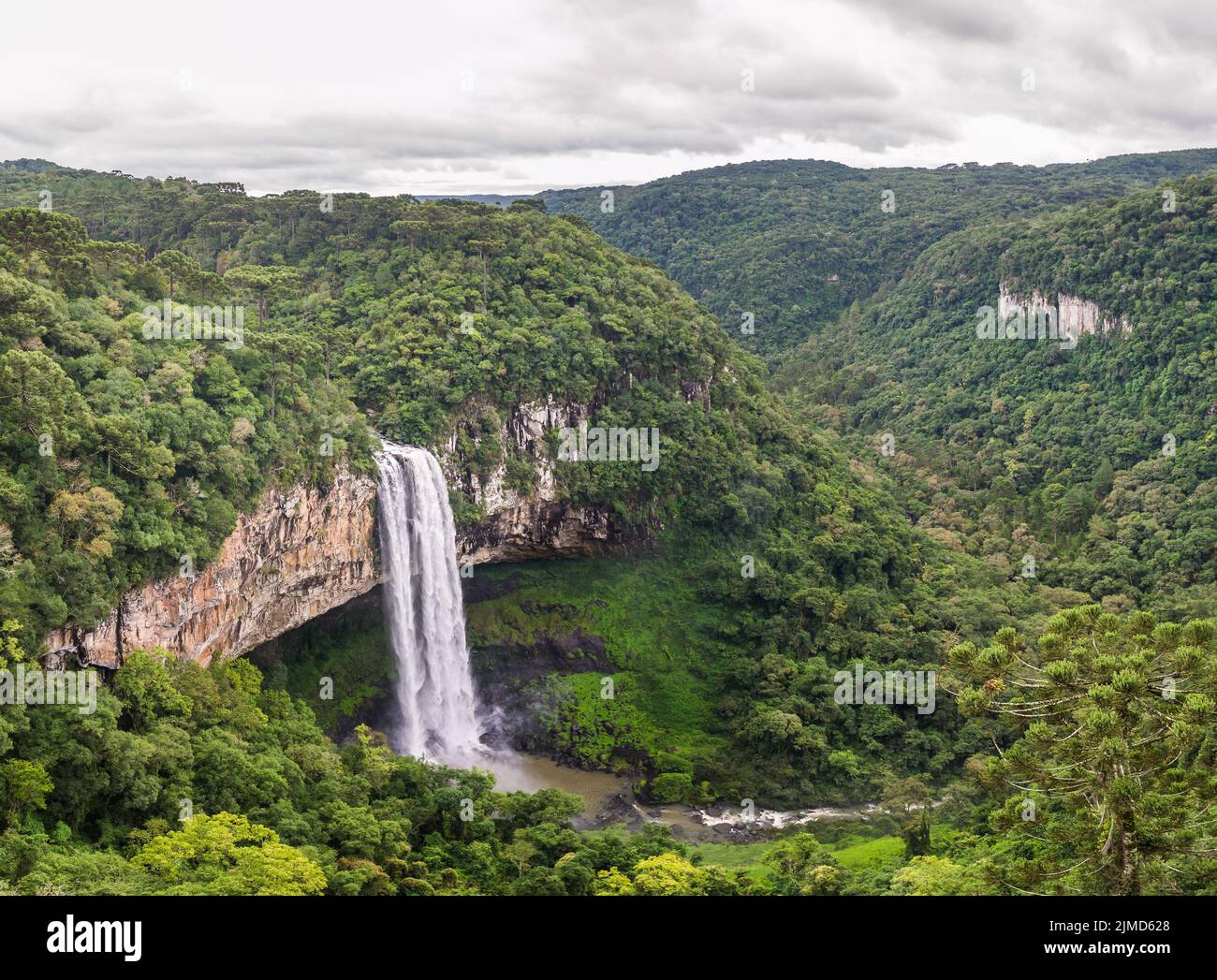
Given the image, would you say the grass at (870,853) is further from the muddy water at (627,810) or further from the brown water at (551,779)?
the brown water at (551,779)

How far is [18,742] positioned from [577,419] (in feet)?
87.8

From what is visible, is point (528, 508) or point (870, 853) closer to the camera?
point (870, 853)

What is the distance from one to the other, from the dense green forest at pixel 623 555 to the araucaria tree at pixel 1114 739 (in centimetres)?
9

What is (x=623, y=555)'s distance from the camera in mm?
46875

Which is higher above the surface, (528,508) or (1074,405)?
(1074,405)

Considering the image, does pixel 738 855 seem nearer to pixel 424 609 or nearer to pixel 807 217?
pixel 424 609

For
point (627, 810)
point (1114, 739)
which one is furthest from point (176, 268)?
point (1114, 739)

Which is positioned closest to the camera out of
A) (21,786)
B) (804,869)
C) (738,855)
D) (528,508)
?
(21,786)

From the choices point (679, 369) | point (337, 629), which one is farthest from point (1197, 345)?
point (337, 629)

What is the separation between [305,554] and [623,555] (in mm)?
15260

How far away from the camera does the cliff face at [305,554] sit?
28.7 m

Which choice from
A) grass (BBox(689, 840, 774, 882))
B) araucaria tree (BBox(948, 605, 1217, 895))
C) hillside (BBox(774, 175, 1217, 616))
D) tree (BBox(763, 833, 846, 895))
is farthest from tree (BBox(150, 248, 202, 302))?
hillside (BBox(774, 175, 1217, 616))

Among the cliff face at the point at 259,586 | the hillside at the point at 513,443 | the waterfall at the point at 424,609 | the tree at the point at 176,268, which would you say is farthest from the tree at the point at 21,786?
the tree at the point at 176,268

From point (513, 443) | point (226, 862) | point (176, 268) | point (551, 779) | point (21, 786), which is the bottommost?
point (551, 779)
